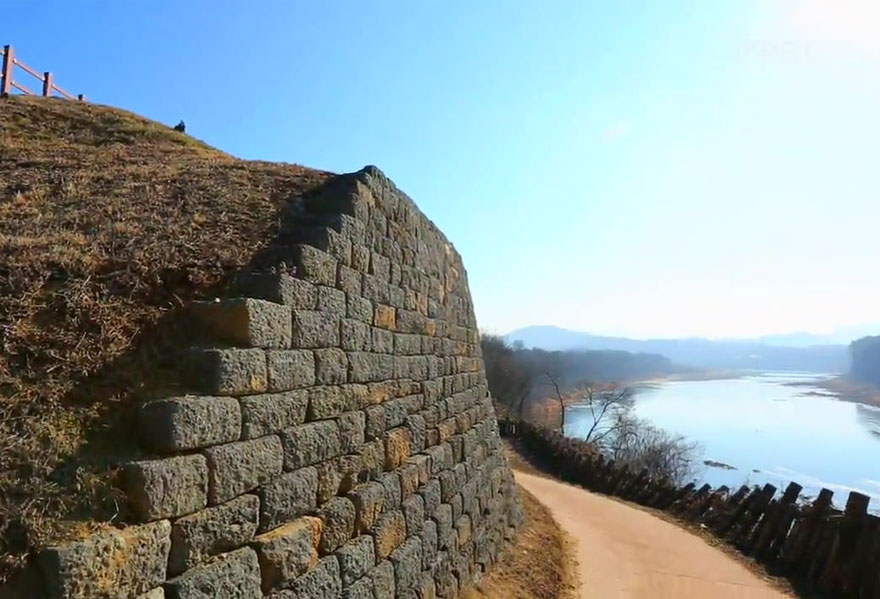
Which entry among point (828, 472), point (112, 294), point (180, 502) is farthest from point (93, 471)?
point (828, 472)

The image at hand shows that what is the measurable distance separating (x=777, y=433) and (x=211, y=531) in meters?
55.1

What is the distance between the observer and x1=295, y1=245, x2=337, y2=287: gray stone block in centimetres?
404

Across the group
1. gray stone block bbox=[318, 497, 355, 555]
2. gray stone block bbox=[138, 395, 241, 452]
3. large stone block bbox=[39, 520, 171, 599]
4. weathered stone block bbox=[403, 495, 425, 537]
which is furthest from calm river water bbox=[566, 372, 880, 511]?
large stone block bbox=[39, 520, 171, 599]

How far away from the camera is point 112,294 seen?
3723 millimetres

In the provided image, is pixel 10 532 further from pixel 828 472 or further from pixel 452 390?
pixel 828 472

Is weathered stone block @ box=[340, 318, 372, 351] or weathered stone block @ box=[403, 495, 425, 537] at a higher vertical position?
weathered stone block @ box=[340, 318, 372, 351]

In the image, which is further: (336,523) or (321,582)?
(336,523)

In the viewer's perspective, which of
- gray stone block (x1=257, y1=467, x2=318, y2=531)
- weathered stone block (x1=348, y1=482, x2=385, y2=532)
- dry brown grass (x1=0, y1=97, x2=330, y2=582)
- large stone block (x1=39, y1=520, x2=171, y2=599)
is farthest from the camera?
weathered stone block (x1=348, y1=482, x2=385, y2=532)

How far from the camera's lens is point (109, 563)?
7.79ft

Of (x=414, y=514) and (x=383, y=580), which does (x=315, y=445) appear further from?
(x=414, y=514)

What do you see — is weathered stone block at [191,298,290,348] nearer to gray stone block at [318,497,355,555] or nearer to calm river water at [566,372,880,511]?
gray stone block at [318,497,355,555]

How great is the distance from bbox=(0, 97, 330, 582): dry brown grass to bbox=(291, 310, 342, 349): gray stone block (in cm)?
55

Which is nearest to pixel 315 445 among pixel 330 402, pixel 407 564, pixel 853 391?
pixel 330 402

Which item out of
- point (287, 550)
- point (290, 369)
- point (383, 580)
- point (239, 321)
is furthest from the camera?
point (383, 580)
